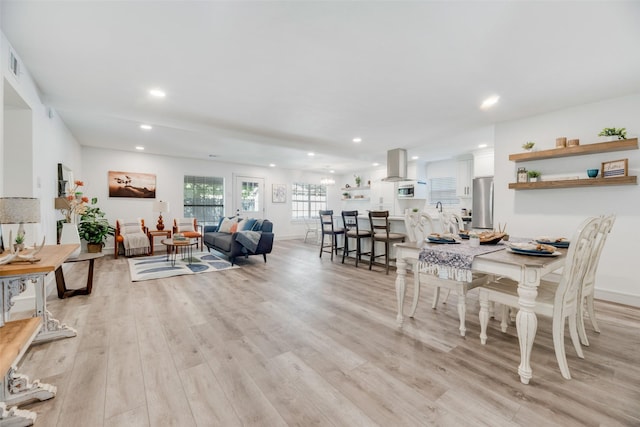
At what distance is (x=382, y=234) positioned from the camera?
4926 millimetres

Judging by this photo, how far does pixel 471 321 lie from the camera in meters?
2.61

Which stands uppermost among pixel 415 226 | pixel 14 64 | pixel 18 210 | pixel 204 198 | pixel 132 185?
pixel 14 64

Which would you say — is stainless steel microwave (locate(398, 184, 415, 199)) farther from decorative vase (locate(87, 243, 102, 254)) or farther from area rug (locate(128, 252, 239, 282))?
decorative vase (locate(87, 243, 102, 254))

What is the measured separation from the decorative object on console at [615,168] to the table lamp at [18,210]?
214 inches

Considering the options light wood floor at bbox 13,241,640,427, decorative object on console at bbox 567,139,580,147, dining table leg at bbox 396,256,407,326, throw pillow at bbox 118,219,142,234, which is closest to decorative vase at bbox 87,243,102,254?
throw pillow at bbox 118,219,142,234

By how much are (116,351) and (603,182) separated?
513 cm

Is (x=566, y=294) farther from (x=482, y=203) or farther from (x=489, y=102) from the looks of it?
(x=482, y=203)

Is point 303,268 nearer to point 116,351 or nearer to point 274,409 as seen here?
point 116,351

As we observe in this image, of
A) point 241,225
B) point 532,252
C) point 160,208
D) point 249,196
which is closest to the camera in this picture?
point 532,252

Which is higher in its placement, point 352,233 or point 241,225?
point 241,225

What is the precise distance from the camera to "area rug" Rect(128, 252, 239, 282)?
4.24 m

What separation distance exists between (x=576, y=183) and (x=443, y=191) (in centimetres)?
384

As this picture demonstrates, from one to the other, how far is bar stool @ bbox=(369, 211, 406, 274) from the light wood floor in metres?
1.64

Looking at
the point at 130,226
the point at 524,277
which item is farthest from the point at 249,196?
the point at 524,277
